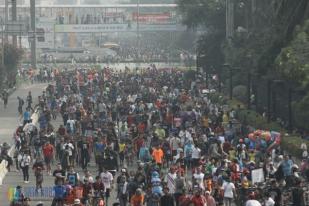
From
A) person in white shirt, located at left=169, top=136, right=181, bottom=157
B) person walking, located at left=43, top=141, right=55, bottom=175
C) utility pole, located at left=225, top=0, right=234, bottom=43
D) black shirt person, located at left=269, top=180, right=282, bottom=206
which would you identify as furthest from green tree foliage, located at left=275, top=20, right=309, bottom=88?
utility pole, located at left=225, top=0, right=234, bottom=43

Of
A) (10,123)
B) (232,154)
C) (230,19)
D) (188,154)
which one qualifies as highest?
(230,19)

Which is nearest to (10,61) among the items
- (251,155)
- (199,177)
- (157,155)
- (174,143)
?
(174,143)

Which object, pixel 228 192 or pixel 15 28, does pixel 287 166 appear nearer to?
pixel 228 192

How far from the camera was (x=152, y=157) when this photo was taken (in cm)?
3747

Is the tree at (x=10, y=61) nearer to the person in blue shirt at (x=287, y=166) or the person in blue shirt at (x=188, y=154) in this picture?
the person in blue shirt at (x=188, y=154)

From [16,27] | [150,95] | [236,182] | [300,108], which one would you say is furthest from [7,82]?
[236,182]

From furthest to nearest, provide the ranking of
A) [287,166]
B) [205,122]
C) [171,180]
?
[205,122]
[287,166]
[171,180]

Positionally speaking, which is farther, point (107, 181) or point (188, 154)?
point (188, 154)

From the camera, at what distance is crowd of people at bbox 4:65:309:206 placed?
30.1m

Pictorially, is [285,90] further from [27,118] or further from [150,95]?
Result: [150,95]

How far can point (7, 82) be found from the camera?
287 ft

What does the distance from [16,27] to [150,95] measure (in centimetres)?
4478

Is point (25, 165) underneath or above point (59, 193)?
underneath

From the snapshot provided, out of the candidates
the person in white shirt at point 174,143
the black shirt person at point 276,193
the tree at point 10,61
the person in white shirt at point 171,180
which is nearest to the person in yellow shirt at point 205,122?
the person in white shirt at point 174,143
